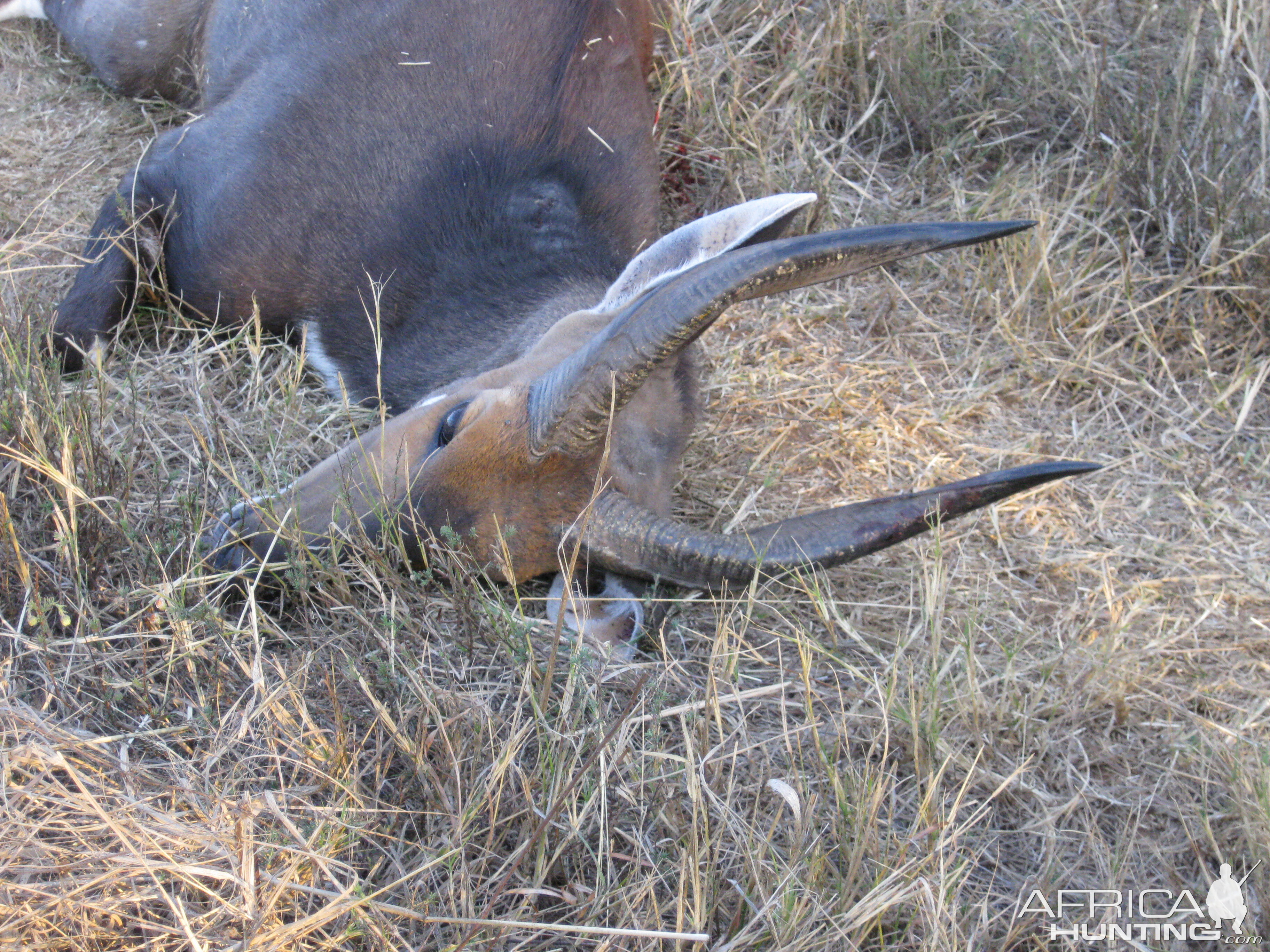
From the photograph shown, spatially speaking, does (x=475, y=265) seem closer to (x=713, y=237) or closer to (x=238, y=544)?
(x=713, y=237)

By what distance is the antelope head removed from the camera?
2197 mm

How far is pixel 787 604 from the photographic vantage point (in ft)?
9.13

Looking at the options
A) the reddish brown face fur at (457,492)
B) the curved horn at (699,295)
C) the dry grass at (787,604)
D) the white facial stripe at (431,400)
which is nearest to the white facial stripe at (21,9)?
the dry grass at (787,604)

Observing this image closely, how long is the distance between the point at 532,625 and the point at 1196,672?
1.69m

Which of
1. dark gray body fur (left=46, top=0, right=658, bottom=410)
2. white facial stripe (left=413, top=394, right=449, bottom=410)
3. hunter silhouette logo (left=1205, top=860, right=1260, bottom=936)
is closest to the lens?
hunter silhouette logo (left=1205, top=860, right=1260, bottom=936)

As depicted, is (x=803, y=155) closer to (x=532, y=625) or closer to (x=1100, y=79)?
(x=1100, y=79)

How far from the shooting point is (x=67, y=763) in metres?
1.82

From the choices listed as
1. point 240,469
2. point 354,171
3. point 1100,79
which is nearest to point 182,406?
point 240,469

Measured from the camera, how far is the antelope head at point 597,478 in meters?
2.20

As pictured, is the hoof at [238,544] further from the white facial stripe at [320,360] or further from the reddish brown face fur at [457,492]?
the white facial stripe at [320,360]

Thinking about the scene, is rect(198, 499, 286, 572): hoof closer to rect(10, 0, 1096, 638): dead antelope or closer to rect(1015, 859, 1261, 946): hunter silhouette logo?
rect(10, 0, 1096, 638): dead antelope

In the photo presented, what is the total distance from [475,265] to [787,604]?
123cm

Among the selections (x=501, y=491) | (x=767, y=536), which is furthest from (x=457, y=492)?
(x=767, y=536)

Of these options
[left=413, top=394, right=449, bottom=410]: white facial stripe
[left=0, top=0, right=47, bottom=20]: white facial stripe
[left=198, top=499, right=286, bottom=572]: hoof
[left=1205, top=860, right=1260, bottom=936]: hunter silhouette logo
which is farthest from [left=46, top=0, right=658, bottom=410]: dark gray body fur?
[left=1205, top=860, right=1260, bottom=936]: hunter silhouette logo
